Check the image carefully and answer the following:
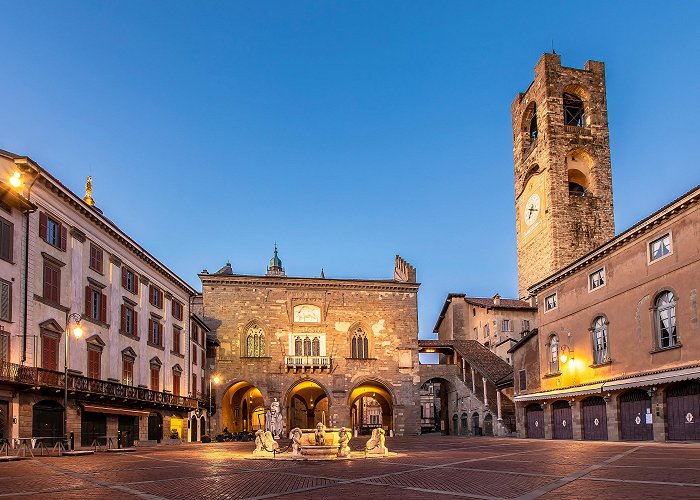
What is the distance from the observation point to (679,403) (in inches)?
1152

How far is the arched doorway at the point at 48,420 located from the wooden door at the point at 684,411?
25.7m

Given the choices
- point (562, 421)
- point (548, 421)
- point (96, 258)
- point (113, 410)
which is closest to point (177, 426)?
point (113, 410)

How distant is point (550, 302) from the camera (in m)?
43.8

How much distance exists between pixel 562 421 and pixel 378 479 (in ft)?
91.8

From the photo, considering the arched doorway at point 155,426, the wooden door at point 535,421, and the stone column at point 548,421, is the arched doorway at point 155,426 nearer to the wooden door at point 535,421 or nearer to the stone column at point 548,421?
the wooden door at point 535,421

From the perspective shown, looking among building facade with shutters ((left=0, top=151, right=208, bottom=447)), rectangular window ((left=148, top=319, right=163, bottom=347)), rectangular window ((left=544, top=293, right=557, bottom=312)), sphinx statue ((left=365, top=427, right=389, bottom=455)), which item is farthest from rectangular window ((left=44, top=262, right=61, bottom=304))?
rectangular window ((left=544, top=293, right=557, bottom=312))

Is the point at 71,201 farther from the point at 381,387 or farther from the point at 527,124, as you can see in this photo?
the point at 527,124

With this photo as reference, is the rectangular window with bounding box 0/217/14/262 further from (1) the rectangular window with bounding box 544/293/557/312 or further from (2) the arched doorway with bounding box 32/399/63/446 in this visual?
(1) the rectangular window with bounding box 544/293/557/312

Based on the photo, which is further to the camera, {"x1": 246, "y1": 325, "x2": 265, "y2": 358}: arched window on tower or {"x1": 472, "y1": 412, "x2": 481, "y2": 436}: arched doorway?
{"x1": 246, "y1": 325, "x2": 265, "y2": 358}: arched window on tower

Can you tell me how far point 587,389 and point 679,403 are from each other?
270 inches

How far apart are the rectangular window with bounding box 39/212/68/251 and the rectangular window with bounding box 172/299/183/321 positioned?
711 inches

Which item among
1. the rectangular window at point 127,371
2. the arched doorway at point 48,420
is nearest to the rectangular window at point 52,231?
the arched doorway at point 48,420

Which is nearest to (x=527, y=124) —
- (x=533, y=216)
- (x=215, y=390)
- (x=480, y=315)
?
(x=533, y=216)

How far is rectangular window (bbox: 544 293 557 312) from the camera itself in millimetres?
43125
